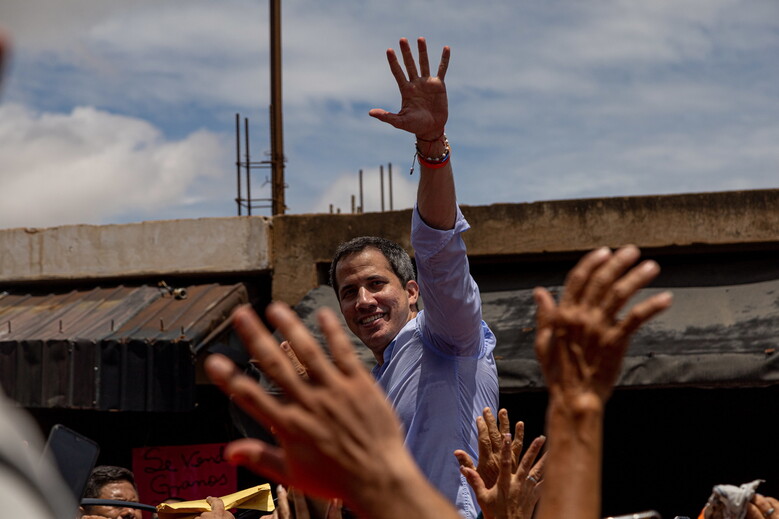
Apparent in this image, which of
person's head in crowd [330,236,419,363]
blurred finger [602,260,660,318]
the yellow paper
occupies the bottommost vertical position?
the yellow paper

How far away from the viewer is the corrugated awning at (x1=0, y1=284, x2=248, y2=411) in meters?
8.68

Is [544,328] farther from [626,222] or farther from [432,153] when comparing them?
[626,222]

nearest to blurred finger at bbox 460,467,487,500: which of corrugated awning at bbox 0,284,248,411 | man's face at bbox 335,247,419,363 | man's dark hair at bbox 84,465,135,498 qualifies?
man's face at bbox 335,247,419,363

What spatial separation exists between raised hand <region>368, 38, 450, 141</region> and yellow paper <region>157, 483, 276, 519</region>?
5.76 feet

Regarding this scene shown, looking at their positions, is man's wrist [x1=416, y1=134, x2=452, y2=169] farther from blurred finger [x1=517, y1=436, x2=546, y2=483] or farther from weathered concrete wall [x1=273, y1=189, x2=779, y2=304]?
weathered concrete wall [x1=273, y1=189, x2=779, y2=304]

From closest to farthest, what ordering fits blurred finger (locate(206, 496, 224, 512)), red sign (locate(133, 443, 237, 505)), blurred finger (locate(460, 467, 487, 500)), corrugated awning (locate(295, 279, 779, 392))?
blurred finger (locate(460, 467, 487, 500)) < blurred finger (locate(206, 496, 224, 512)) < corrugated awning (locate(295, 279, 779, 392)) < red sign (locate(133, 443, 237, 505))

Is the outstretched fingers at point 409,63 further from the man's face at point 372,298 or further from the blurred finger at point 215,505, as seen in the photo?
the blurred finger at point 215,505

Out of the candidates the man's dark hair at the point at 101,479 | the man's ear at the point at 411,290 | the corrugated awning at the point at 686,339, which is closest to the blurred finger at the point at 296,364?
the man's ear at the point at 411,290

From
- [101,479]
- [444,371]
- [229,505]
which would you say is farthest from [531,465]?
[101,479]

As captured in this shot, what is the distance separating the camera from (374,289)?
3.19 metres

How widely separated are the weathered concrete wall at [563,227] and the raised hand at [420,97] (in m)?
6.39

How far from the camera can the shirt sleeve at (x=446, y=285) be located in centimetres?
267

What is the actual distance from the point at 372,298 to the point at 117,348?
6.29 metres

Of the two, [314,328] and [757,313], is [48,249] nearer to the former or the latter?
[314,328]
